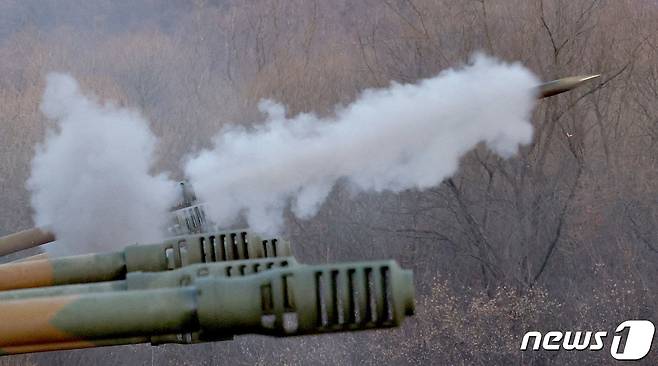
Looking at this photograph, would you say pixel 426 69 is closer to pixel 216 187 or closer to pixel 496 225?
pixel 496 225

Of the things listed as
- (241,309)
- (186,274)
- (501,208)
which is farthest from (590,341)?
(241,309)

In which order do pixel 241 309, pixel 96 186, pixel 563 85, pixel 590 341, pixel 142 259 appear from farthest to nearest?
pixel 590 341
pixel 96 186
pixel 563 85
pixel 142 259
pixel 241 309

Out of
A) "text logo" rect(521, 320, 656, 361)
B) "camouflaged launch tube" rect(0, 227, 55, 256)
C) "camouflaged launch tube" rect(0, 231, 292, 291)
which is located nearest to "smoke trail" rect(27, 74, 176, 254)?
"camouflaged launch tube" rect(0, 227, 55, 256)

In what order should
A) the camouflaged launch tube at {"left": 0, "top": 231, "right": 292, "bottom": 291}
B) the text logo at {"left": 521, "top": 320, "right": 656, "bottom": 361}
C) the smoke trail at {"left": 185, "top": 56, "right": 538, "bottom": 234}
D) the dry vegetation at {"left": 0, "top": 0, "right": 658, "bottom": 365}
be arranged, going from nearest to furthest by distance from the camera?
1. the camouflaged launch tube at {"left": 0, "top": 231, "right": 292, "bottom": 291}
2. the smoke trail at {"left": 185, "top": 56, "right": 538, "bottom": 234}
3. the text logo at {"left": 521, "top": 320, "right": 656, "bottom": 361}
4. the dry vegetation at {"left": 0, "top": 0, "right": 658, "bottom": 365}

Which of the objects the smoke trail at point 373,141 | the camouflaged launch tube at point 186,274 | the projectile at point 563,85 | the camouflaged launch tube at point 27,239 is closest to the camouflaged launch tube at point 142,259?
the camouflaged launch tube at point 186,274

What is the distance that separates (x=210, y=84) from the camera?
96.2 ft

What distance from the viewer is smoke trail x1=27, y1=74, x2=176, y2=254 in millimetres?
12656

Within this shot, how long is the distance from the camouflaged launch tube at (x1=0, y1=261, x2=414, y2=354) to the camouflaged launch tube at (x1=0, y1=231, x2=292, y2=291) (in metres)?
2.99

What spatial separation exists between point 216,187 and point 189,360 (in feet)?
32.9

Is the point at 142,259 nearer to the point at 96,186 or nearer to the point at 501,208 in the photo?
the point at 96,186

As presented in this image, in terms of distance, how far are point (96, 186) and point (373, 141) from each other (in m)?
3.56

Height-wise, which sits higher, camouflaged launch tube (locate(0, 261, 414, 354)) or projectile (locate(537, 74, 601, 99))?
projectile (locate(537, 74, 601, 99))

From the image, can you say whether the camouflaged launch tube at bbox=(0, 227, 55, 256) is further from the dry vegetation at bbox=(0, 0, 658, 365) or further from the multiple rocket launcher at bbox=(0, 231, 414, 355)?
the dry vegetation at bbox=(0, 0, 658, 365)

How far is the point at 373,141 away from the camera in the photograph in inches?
540
